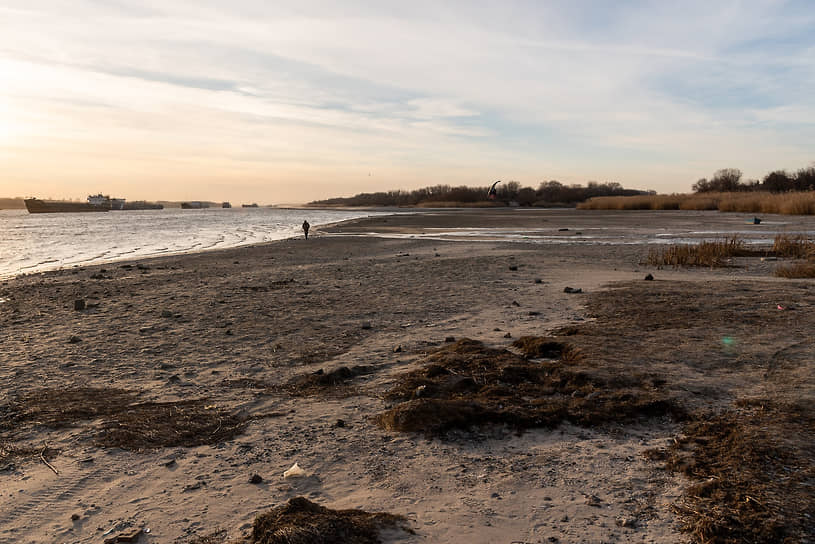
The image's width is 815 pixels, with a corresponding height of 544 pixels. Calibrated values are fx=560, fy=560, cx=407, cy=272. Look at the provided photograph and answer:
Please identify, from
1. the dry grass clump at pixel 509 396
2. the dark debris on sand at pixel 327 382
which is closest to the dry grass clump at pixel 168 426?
the dark debris on sand at pixel 327 382

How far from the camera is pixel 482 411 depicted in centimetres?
487

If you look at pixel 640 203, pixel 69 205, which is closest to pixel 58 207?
pixel 69 205

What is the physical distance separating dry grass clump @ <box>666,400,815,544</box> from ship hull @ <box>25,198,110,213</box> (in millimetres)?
165295

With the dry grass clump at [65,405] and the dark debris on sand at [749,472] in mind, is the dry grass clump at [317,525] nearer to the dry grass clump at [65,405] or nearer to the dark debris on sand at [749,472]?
the dark debris on sand at [749,472]

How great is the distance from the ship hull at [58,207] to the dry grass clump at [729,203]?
131402mm

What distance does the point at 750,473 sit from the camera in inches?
145

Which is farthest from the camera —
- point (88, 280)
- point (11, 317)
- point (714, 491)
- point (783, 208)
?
point (783, 208)

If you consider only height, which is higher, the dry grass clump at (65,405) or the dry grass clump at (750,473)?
the dry grass clump at (750,473)

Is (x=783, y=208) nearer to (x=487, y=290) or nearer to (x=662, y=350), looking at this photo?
(x=487, y=290)

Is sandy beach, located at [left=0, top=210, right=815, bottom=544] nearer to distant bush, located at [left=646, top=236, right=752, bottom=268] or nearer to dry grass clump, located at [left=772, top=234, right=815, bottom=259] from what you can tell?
distant bush, located at [left=646, top=236, right=752, bottom=268]

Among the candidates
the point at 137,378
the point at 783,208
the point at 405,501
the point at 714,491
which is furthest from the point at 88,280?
the point at 783,208

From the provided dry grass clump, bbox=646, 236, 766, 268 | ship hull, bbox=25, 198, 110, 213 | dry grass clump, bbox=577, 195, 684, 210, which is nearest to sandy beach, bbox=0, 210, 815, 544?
dry grass clump, bbox=646, 236, 766, 268

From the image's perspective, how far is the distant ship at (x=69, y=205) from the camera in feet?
457

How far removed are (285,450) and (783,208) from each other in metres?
51.3
